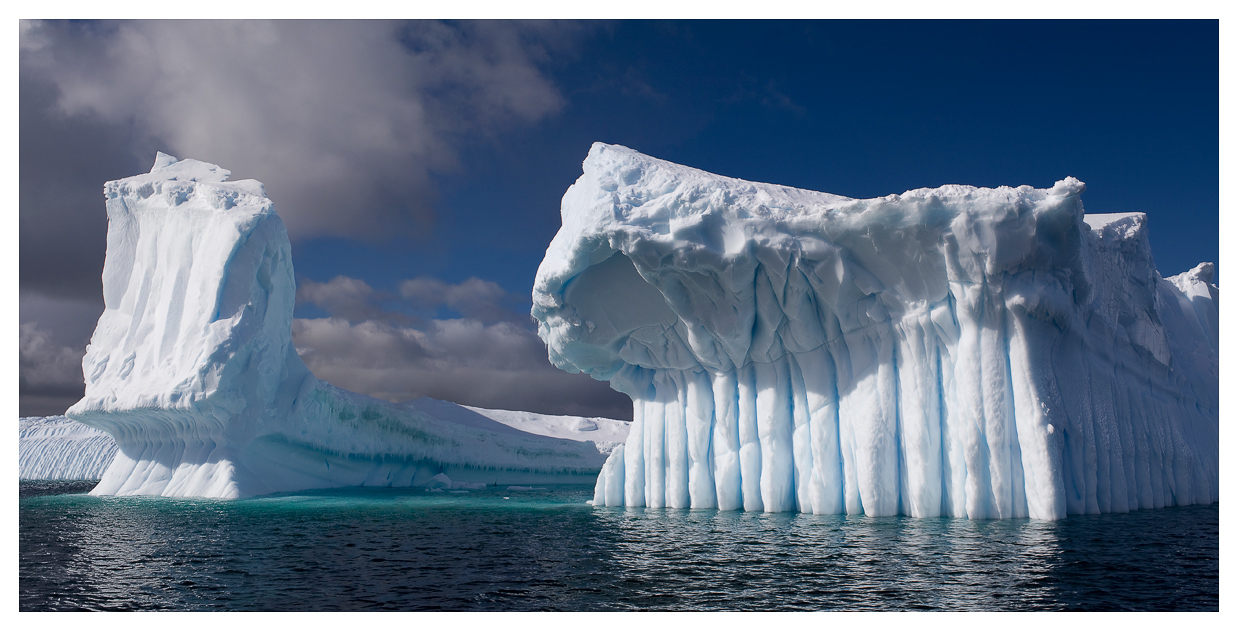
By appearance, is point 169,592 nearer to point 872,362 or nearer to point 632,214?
point 632,214

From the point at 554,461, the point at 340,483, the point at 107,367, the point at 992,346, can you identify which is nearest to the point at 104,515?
the point at 107,367

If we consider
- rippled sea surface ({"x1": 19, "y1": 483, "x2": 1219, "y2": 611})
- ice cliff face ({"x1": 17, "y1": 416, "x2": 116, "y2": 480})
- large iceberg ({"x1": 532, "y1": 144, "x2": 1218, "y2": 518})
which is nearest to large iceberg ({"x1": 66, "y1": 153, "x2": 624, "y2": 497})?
rippled sea surface ({"x1": 19, "y1": 483, "x2": 1219, "y2": 611})

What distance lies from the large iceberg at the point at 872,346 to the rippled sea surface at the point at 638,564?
89cm

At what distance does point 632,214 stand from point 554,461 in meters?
21.5

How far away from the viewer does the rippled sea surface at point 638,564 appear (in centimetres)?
632

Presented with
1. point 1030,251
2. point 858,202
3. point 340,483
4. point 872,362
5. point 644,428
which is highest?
point 858,202

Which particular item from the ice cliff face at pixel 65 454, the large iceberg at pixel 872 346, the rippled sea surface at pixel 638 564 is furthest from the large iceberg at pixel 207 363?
the ice cliff face at pixel 65 454

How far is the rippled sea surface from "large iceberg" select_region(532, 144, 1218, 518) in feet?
2.92

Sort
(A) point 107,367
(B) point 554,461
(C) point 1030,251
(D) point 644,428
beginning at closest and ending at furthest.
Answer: (C) point 1030,251, (D) point 644,428, (A) point 107,367, (B) point 554,461

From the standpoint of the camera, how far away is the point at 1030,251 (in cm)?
1097

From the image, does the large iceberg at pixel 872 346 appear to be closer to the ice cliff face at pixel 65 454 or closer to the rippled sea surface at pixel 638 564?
the rippled sea surface at pixel 638 564

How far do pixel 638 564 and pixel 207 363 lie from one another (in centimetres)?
1787

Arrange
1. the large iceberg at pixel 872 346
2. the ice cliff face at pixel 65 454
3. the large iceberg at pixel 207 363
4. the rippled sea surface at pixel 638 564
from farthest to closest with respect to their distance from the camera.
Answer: the ice cliff face at pixel 65 454 < the large iceberg at pixel 207 363 < the large iceberg at pixel 872 346 < the rippled sea surface at pixel 638 564

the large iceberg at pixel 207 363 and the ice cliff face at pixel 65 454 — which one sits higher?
the large iceberg at pixel 207 363
